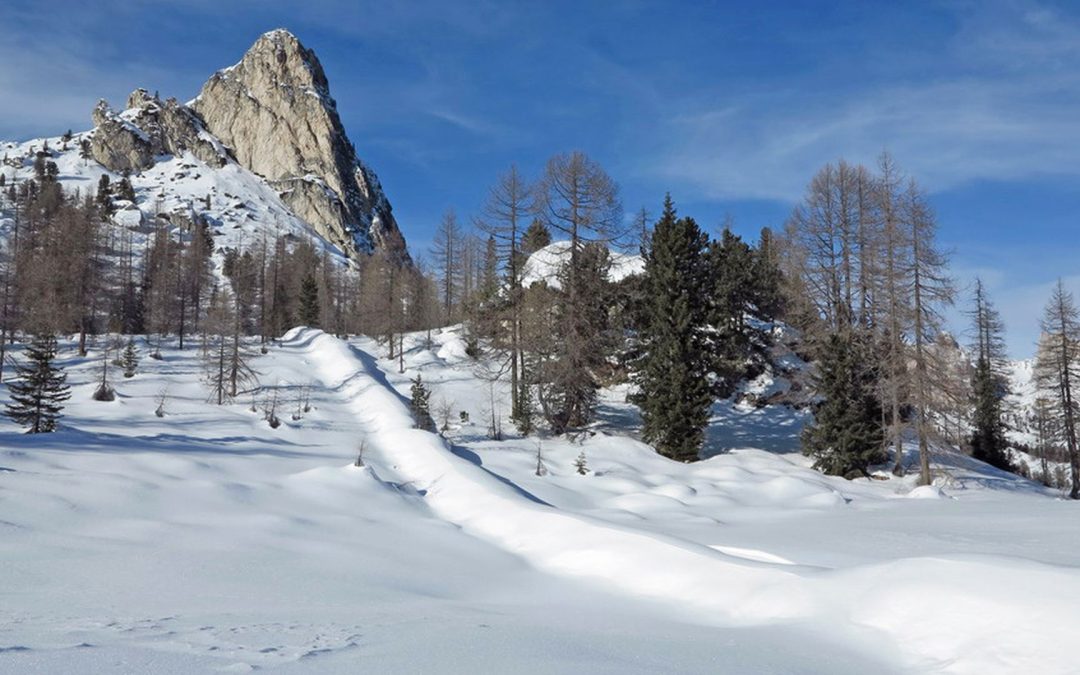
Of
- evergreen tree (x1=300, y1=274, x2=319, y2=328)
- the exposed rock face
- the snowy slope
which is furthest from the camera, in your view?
the exposed rock face

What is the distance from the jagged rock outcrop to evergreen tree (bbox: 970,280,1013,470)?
147658 millimetres

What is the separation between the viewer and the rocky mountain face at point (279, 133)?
5541 inches

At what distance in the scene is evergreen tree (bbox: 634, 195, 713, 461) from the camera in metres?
21.9

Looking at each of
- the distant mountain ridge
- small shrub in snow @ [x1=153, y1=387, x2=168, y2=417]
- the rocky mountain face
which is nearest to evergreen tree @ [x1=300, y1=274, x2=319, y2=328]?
small shrub in snow @ [x1=153, y1=387, x2=168, y2=417]

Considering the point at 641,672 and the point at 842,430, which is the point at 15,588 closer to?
the point at 641,672

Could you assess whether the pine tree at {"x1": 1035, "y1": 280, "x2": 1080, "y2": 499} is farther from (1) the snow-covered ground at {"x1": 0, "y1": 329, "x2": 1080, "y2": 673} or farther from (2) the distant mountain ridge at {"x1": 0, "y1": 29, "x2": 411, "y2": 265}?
(2) the distant mountain ridge at {"x1": 0, "y1": 29, "x2": 411, "y2": 265}

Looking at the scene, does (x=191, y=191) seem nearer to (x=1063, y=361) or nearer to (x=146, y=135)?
(x=146, y=135)

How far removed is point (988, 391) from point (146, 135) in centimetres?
15862

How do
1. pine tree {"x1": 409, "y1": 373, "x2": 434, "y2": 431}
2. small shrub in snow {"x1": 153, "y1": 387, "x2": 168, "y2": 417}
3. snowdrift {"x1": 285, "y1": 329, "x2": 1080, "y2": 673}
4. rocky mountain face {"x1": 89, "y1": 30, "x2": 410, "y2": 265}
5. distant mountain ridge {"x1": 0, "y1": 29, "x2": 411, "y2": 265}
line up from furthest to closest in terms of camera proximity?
rocky mountain face {"x1": 89, "y1": 30, "x2": 410, "y2": 265} < distant mountain ridge {"x1": 0, "y1": 29, "x2": 411, "y2": 265} < pine tree {"x1": 409, "y1": 373, "x2": 434, "y2": 431} < small shrub in snow {"x1": 153, "y1": 387, "x2": 168, "y2": 417} < snowdrift {"x1": 285, "y1": 329, "x2": 1080, "y2": 673}

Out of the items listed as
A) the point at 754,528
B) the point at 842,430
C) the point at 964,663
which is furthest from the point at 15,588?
the point at 842,430

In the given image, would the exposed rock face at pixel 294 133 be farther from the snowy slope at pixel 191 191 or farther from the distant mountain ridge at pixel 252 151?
the snowy slope at pixel 191 191

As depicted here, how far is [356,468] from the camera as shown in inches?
500

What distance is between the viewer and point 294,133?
14638 centimetres

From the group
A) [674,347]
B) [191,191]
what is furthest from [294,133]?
[674,347]
